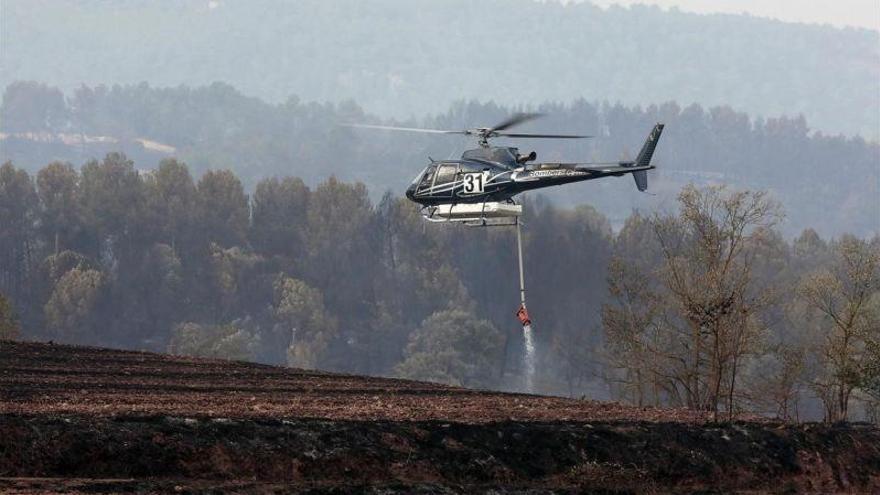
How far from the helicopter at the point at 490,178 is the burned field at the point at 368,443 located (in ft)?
25.1

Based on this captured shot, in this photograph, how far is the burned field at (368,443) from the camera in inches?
1224

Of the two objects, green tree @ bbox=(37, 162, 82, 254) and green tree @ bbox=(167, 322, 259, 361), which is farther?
green tree @ bbox=(37, 162, 82, 254)

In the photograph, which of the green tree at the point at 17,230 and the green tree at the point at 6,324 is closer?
the green tree at the point at 6,324

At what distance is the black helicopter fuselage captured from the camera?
170 feet

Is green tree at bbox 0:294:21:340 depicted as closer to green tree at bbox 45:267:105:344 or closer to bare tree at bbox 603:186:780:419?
bare tree at bbox 603:186:780:419

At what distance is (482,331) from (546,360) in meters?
9.13

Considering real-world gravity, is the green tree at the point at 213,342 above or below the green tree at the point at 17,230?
below

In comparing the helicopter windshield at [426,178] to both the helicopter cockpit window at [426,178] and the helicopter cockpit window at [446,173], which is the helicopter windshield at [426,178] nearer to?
the helicopter cockpit window at [426,178]

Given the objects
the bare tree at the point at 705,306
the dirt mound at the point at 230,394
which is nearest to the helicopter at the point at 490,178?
the dirt mound at the point at 230,394

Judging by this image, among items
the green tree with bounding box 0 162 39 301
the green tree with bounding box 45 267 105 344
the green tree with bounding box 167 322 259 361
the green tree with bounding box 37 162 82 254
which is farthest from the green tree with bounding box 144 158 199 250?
the green tree with bounding box 45 267 105 344

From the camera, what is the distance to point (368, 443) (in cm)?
3412

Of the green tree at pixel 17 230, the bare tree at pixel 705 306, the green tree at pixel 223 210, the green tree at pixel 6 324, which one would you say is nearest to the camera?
the bare tree at pixel 705 306

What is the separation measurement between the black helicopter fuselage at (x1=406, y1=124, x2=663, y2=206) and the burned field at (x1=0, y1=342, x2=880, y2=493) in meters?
7.90

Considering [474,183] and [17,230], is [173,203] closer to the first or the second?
[17,230]
